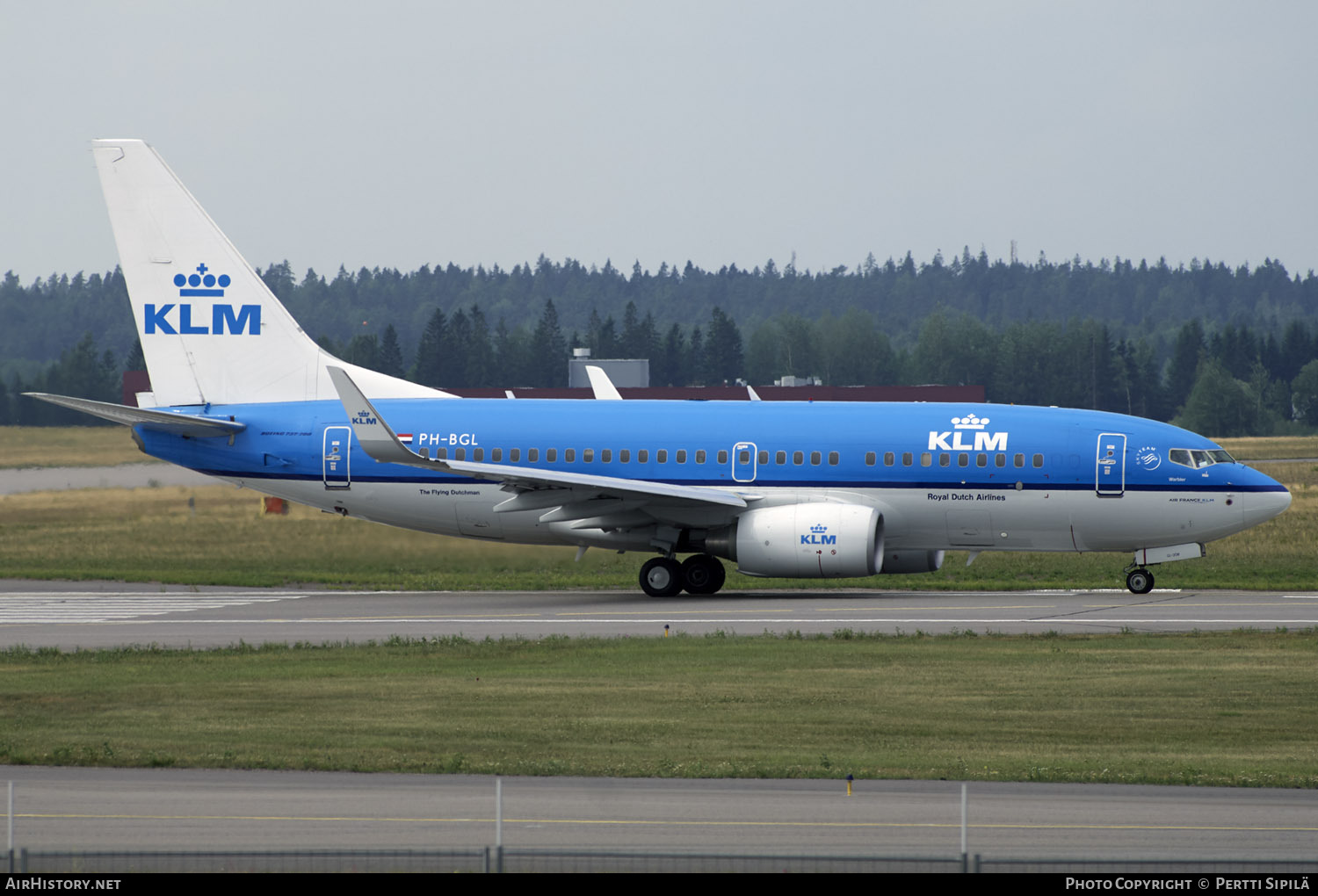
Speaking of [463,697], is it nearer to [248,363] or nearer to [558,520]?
[558,520]

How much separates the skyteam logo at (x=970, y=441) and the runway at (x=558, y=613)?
3.24m

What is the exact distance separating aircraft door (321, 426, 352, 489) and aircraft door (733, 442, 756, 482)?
8677mm

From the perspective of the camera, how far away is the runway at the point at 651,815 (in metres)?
13.0

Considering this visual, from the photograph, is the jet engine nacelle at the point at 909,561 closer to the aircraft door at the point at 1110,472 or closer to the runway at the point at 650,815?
the aircraft door at the point at 1110,472

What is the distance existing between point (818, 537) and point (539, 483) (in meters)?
5.88

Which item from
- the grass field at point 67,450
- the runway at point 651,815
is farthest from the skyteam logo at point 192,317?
the grass field at point 67,450

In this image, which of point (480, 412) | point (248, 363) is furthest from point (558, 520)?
point (248, 363)

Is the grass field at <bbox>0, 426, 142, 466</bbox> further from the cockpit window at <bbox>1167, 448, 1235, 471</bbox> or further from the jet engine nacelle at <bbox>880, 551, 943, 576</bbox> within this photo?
the cockpit window at <bbox>1167, 448, 1235, 471</bbox>

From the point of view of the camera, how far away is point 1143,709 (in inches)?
794

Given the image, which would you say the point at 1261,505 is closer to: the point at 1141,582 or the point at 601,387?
the point at 1141,582

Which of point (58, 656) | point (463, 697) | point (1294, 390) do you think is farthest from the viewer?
point (1294, 390)

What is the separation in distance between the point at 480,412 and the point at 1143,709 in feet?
63.4

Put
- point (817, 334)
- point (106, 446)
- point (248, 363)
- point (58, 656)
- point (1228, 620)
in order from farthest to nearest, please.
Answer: point (817, 334)
point (106, 446)
point (248, 363)
point (1228, 620)
point (58, 656)

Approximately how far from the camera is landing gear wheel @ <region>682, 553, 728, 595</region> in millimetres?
35156
